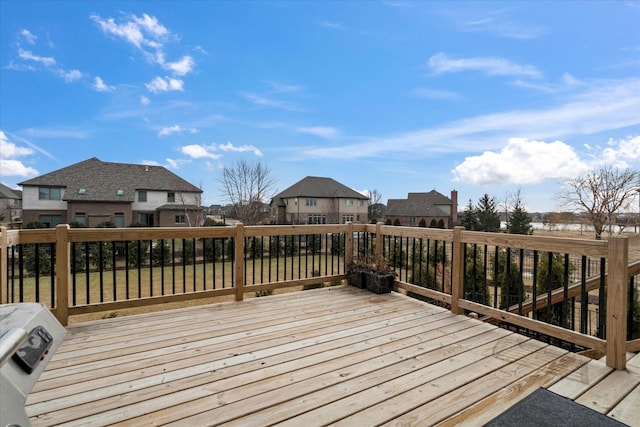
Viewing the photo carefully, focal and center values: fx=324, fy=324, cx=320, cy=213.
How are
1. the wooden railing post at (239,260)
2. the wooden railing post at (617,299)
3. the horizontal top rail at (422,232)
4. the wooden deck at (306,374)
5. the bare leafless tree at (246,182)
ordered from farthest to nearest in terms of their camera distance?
the bare leafless tree at (246,182), the wooden railing post at (239,260), the horizontal top rail at (422,232), the wooden railing post at (617,299), the wooden deck at (306,374)

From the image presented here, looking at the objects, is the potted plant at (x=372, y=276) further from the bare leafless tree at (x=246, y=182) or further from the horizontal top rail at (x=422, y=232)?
the bare leafless tree at (x=246, y=182)

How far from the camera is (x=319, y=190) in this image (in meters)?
34.2

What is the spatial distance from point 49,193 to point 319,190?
22311mm

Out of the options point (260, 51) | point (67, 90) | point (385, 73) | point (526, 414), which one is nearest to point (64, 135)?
point (67, 90)

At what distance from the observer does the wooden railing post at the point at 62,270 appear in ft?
10.8

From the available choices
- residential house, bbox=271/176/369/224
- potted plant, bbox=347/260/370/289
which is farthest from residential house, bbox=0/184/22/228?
potted plant, bbox=347/260/370/289

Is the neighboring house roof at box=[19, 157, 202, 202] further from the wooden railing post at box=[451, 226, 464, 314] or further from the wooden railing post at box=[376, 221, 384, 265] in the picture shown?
the wooden railing post at box=[451, 226, 464, 314]

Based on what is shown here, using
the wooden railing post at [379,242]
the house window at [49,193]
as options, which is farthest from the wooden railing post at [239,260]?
the house window at [49,193]

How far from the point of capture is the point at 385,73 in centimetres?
1014

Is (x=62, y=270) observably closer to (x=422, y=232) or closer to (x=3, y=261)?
(x=3, y=261)

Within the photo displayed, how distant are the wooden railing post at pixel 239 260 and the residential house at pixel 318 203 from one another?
2806cm

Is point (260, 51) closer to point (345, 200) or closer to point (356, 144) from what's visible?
point (356, 144)

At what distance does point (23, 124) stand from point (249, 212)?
13443mm

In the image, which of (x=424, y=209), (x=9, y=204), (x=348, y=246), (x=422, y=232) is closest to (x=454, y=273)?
(x=422, y=232)
